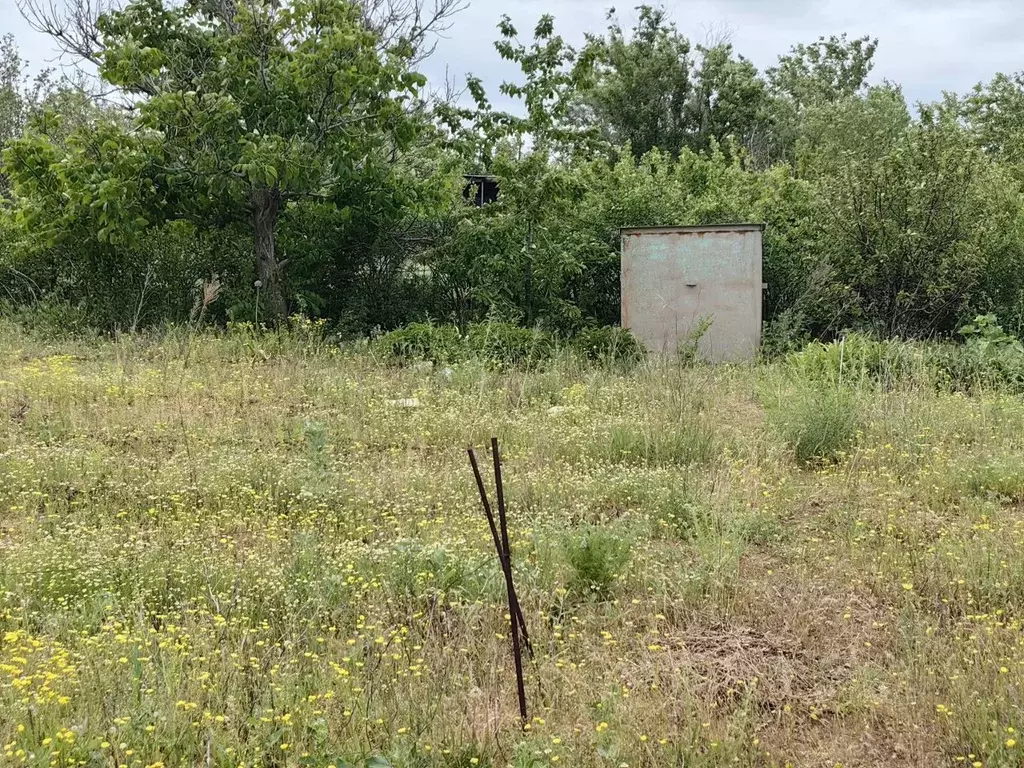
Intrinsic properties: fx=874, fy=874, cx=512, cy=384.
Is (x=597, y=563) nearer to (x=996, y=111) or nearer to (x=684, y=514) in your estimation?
(x=684, y=514)

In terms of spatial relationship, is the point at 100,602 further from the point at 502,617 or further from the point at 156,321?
the point at 156,321

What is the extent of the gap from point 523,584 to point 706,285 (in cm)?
828

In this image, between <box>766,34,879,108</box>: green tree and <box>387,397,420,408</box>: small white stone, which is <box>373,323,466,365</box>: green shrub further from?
<box>766,34,879,108</box>: green tree

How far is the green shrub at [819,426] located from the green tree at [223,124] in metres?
7.04

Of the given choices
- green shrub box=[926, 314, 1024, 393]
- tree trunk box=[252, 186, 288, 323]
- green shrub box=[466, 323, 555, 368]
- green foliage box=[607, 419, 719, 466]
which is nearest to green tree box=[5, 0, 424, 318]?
tree trunk box=[252, 186, 288, 323]

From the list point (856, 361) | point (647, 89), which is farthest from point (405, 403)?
point (647, 89)

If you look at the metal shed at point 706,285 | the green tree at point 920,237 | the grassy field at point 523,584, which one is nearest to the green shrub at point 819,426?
the grassy field at point 523,584

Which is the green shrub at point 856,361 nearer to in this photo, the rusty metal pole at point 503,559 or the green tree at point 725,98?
the rusty metal pole at point 503,559

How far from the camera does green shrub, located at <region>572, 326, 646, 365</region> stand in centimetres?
1098

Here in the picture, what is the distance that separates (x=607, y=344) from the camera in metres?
11.1

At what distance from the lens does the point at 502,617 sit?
4031 mm

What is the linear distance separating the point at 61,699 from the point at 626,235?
10079mm

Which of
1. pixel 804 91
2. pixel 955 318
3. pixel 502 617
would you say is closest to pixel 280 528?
pixel 502 617

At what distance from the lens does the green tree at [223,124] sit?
36.6 ft
